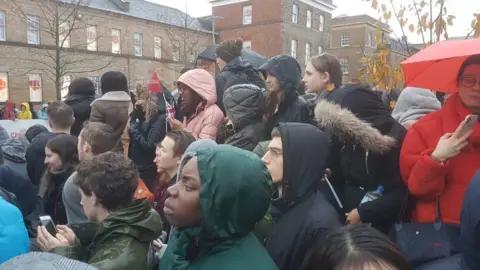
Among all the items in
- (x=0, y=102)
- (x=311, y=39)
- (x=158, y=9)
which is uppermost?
(x=158, y=9)

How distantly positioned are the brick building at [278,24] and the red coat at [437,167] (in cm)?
3561

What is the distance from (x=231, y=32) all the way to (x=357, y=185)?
3968cm

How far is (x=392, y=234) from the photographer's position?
251 cm

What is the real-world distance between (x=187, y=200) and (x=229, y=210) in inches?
9.9

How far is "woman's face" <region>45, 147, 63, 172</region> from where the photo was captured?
373 centimetres

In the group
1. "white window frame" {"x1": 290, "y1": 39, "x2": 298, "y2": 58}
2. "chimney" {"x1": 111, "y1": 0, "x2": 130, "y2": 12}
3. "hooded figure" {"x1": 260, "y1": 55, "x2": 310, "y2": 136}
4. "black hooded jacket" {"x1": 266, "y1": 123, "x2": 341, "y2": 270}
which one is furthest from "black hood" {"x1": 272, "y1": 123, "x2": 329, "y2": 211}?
"white window frame" {"x1": 290, "y1": 39, "x2": 298, "y2": 58}

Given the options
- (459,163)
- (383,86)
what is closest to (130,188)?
(459,163)

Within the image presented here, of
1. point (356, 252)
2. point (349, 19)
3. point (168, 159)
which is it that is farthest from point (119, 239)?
point (349, 19)

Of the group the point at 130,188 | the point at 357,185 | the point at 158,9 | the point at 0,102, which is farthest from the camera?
the point at 158,9

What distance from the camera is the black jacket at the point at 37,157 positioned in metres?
4.25

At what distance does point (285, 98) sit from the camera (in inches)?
155

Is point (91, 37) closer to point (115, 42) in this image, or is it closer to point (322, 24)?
point (115, 42)

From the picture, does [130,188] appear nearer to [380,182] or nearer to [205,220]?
[205,220]

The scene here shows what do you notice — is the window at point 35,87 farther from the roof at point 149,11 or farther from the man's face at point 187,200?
the man's face at point 187,200
